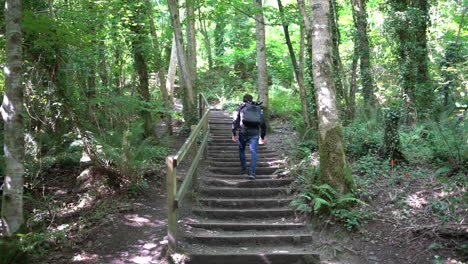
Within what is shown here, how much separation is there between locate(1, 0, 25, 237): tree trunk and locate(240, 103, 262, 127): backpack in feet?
14.5

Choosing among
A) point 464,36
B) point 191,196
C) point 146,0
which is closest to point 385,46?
point 464,36

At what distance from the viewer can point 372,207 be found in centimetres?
589

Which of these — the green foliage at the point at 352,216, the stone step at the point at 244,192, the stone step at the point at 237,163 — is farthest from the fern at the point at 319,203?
the stone step at the point at 237,163

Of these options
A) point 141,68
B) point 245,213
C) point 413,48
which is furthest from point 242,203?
point 413,48

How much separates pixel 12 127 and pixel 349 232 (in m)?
5.54

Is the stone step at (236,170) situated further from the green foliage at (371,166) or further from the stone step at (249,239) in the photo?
the stone step at (249,239)

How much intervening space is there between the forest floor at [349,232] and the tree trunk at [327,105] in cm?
67

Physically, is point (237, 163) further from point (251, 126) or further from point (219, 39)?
point (219, 39)

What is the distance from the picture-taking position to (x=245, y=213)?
6.53 meters

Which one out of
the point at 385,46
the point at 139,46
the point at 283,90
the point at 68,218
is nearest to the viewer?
the point at 68,218

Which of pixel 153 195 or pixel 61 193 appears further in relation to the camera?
pixel 61 193

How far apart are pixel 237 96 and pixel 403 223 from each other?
697 inches

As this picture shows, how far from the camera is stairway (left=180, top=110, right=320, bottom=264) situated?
509 centimetres

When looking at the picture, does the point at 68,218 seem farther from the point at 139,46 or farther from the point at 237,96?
the point at 237,96
